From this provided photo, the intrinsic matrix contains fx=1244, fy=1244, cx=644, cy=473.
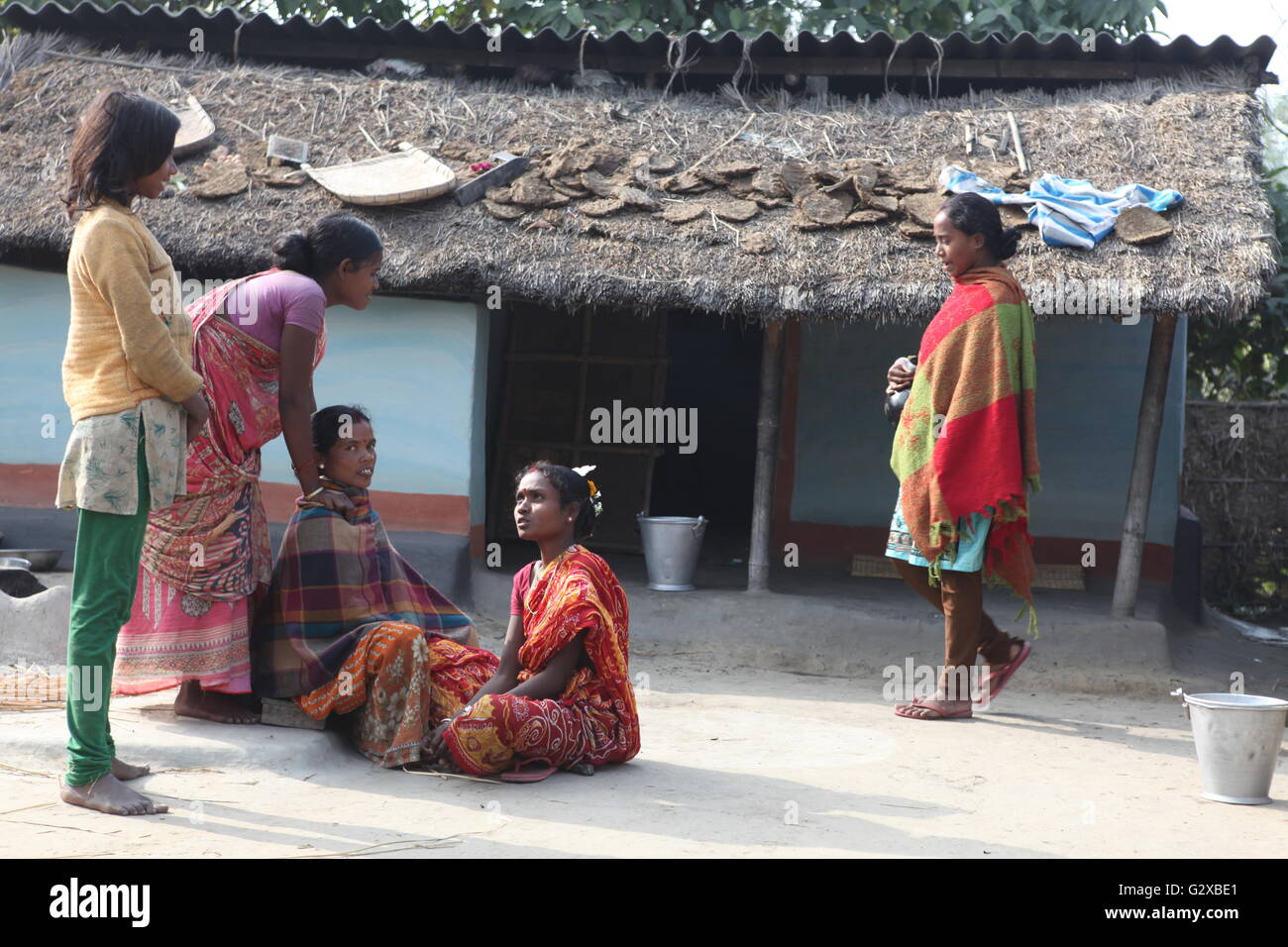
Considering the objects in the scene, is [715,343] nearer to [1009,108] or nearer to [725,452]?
[725,452]

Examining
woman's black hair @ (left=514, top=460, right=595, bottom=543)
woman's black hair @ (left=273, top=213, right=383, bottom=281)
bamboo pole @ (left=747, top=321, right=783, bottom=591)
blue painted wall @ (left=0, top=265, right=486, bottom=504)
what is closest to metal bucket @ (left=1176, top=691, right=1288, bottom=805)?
woman's black hair @ (left=514, top=460, right=595, bottom=543)

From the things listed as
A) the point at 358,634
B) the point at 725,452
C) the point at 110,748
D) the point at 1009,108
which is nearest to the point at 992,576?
the point at 358,634

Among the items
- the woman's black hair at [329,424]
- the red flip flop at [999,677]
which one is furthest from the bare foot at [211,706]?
the red flip flop at [999,677]

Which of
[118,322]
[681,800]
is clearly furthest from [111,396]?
[681,800]

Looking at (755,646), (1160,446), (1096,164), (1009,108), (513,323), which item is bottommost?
(755,646)

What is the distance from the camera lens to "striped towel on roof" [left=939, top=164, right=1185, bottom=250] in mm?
5887

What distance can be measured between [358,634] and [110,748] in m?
0.75

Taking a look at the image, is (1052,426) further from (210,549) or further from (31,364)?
(31,364)

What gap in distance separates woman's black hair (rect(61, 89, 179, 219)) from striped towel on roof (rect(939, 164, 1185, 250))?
4115 millimetres

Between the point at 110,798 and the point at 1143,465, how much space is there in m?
4.86

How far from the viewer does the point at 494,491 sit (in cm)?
816

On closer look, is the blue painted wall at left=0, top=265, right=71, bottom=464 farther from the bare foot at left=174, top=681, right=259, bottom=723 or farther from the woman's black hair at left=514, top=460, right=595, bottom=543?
the woman's black hair at left=514, top=460, right=595, bottom=543

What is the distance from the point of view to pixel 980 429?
4.58 meters
